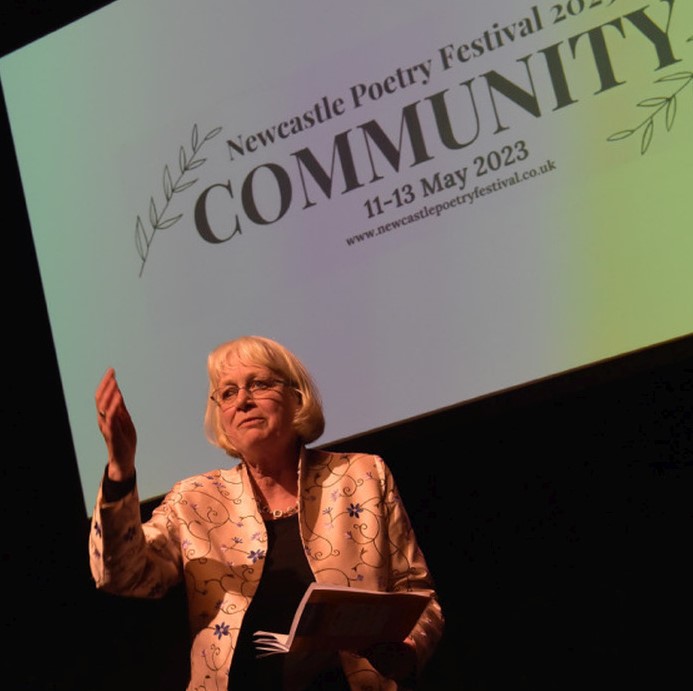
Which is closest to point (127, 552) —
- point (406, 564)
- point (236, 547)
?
point (236, 547)

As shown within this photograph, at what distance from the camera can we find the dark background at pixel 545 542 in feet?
8.45

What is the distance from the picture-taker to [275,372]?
2.17m

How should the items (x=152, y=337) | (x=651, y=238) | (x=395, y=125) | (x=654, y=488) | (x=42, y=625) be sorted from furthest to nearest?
(x=42, y=625) < (x=152, y=337) < (x=395, y=125) < (x=654, y=488) < (x=651, y=238)

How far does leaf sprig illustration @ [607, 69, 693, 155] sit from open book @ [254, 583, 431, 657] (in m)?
1.35

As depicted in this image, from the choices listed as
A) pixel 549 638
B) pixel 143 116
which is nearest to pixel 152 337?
pixel 143 116

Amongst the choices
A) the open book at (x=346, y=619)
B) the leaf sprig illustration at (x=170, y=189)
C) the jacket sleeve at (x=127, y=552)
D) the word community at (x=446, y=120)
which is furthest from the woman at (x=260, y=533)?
the leaf sprig illustration at (x=170, y=189)

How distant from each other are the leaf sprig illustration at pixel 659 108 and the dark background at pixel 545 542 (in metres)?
0.51

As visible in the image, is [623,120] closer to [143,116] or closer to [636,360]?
[636,360]

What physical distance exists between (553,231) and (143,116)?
136 cm

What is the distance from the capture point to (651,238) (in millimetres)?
2467

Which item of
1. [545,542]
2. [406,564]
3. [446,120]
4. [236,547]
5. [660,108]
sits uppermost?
[446,120]

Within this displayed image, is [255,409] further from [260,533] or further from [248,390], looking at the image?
[260,533]

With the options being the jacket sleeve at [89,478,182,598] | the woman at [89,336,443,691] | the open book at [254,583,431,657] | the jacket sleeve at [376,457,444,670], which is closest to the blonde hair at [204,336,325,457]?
the woman at [89,336,443,691]

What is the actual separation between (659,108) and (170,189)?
143 cm
